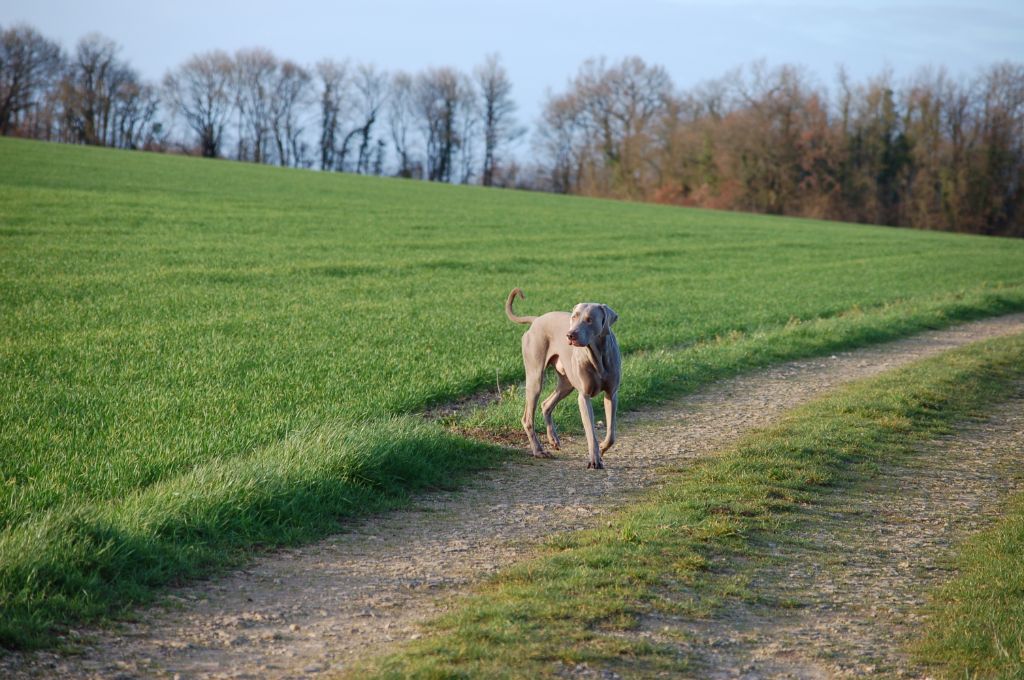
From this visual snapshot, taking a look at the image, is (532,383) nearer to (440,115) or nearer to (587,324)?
(587,324)

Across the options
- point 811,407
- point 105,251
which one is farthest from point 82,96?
point 811,407

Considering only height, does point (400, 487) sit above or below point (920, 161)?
below

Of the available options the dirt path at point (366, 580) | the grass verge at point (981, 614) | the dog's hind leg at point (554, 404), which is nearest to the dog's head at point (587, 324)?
the dog's hind leg at point (554, 404)

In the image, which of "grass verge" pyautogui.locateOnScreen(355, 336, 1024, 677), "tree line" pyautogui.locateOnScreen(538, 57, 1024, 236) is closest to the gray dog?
"grass verge" pyautogui.locateOnScreen(355, 336, 1024, 677)

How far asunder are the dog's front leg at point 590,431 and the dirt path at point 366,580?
0.10 meters

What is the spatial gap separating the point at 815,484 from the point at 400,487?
3.48 metres

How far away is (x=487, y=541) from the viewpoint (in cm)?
635

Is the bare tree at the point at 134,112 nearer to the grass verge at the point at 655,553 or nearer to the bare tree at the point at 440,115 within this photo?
the bare tree at the point at 440,115

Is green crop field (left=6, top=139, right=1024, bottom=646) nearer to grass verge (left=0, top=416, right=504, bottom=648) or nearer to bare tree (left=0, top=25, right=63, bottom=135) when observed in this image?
grass verge (left=0, top=416, right=504, bottom=648)

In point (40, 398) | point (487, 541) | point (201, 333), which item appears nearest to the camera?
point (487, 541)

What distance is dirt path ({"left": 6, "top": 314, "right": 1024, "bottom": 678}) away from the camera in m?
4.43

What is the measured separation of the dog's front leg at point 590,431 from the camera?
315 inches

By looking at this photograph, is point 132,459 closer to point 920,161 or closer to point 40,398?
point 40,398

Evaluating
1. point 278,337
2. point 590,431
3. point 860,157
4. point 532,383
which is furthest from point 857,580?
point 860,157
